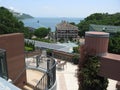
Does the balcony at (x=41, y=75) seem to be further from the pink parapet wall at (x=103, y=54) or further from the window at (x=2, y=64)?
the pink parapet wall at (x=103, y=54)

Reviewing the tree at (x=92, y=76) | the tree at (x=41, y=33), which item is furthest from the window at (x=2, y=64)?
the tree at (x=41, y=33)

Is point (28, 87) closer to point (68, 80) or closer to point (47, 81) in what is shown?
point (47, 81)

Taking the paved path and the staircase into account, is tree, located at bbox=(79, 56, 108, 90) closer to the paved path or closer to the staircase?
the staircase

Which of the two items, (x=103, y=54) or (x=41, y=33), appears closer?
(x=103, y=54)

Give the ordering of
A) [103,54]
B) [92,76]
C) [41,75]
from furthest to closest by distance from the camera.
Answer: [41,75] → [92,76] → [103,54]

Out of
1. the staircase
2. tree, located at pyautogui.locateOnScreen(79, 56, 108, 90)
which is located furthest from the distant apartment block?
tree, located at pyautogui.locateOnScreen(79, 56, 108, 90)

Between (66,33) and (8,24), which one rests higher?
(8,24)

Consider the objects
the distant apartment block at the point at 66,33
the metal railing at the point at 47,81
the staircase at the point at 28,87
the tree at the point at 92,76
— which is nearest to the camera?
the tree at the point at 92,76

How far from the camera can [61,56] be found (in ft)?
77.9

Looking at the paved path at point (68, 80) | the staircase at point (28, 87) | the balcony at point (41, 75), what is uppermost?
the balcony at point (41, 75)

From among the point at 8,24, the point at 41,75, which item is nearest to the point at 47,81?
the point at 41,75

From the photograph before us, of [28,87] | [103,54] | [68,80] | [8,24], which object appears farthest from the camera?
[8,24]

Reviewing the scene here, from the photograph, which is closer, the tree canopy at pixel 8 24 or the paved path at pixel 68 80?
the paved path at pixel 68 80

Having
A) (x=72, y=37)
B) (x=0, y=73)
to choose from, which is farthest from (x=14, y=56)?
(x=72, y=37)
